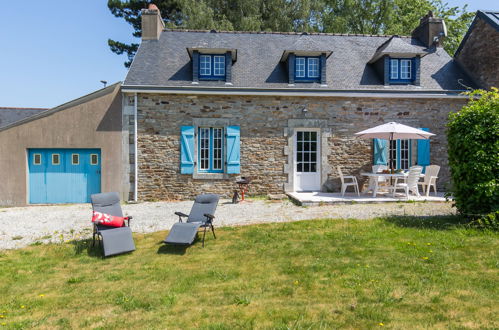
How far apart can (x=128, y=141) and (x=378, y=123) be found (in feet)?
26.9

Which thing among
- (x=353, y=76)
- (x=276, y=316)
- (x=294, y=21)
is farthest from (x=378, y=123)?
(x=294, y=21)

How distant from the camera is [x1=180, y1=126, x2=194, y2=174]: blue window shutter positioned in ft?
33.2

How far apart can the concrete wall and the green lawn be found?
16.8 ft

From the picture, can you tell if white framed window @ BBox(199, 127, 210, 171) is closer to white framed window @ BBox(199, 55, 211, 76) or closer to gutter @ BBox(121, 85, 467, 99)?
gutter @ BBox(121, 85, 467, 99)

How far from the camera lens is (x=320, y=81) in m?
10.7

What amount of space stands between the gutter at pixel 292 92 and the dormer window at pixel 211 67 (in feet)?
2.75

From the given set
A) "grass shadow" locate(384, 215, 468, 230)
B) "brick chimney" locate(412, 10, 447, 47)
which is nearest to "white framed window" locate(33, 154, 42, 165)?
"grass shadow" locate(384, 215, 468, 230)

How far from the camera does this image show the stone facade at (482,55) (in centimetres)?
1052

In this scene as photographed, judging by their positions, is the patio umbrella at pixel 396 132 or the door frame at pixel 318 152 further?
the door frame at pixel 318 152

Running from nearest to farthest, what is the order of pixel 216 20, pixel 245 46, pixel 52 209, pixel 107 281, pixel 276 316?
pixel 276 316 < pixel 107 281 < pixel 52 209 < pixel 245 46 < pixel 216 20

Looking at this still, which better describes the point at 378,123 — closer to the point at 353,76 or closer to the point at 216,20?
the point at 353,76

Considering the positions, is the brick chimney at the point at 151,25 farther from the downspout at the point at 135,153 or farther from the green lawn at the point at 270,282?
the green lawn at the point at 270,282

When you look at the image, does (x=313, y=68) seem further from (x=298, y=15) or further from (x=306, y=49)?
(x=298, y=15)

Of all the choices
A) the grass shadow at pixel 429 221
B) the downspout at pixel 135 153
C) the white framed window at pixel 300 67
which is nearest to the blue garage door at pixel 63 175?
the downspout at pixel 135 153
